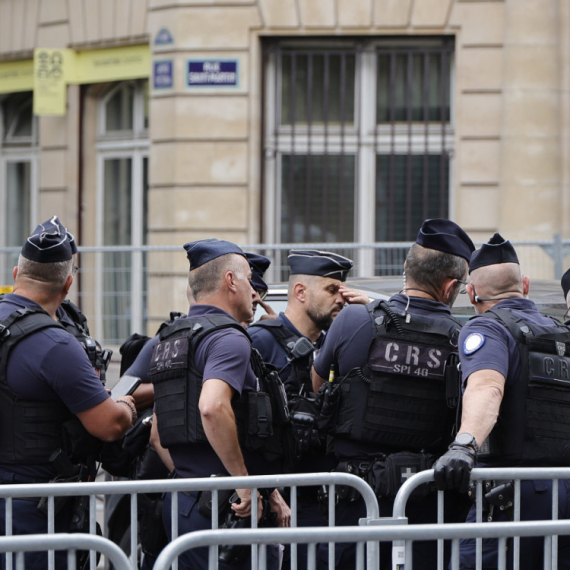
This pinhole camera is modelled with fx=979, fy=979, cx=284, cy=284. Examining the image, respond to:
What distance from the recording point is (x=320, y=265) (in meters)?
4.84

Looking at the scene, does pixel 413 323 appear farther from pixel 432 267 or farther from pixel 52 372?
pixel 52 372

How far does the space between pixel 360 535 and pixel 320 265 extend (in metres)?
2.20

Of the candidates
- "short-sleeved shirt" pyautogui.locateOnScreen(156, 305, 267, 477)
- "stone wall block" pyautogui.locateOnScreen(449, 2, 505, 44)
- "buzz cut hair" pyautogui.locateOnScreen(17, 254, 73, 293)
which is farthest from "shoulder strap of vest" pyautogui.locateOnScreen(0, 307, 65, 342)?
"stone wall block" pyautogui.locateOnScreen(449, 2, 505, 44)

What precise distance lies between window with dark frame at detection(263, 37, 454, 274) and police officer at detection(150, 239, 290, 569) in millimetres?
7467

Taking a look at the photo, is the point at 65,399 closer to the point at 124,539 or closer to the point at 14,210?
the point at 124,539

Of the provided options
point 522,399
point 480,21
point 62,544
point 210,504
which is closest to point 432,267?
point 522,399

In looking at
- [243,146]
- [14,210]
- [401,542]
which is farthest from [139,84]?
[401,542]

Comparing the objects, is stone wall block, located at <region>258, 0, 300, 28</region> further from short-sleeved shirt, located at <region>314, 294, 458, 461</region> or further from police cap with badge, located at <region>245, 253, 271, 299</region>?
short-sleeved shirt, located at <region>314, 294, 458, 461</region>

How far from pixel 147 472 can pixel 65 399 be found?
92 cm

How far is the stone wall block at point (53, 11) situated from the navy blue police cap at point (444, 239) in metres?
9.09

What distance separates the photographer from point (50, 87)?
39.8 feet

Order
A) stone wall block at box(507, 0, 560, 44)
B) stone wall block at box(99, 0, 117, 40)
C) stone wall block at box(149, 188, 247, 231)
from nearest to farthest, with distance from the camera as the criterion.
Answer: stone wall block at box(507, 0, 560, 44), stone wall block at box(149, 188, 247, 231), stone wall block at box(99, 0, 117, 40)

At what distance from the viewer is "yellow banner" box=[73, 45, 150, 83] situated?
1170 centimetres

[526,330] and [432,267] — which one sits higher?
[432,267]
